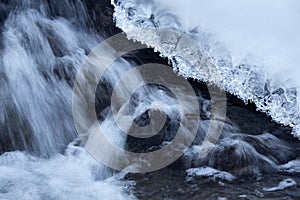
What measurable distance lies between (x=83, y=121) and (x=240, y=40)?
1.79 m

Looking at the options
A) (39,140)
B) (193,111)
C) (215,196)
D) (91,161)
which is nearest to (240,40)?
(193,111)

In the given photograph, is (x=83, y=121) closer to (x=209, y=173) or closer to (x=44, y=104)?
(x=44, y=104)

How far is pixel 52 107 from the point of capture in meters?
4.92

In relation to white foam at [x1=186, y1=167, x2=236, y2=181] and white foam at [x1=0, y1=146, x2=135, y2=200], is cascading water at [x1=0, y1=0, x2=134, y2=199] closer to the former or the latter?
white foam at [x1=0, y1=146, x2=135, y2=200]

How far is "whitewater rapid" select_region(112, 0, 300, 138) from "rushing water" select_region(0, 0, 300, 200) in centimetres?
2

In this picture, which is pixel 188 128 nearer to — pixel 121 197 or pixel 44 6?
pixel 121 197

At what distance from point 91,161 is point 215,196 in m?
1.21

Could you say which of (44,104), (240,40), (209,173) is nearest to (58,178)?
(44,104)

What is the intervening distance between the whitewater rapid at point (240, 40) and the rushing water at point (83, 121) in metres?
0.02

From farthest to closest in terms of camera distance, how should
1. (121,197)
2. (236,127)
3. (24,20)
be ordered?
(24,20) < (236,127) < (121,197)

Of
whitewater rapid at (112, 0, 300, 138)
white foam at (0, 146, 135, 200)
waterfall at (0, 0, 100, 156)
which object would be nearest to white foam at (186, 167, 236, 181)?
white foam at (0, 146, 135, 200)

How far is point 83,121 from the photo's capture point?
488cm

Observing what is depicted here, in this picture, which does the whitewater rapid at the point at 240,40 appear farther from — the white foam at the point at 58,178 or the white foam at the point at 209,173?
the white foam at the point at 58,178

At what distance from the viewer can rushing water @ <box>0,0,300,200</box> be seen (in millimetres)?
4219
